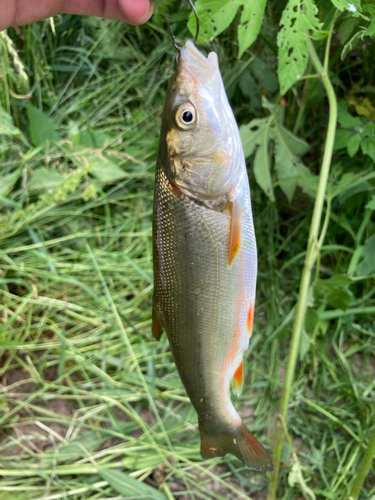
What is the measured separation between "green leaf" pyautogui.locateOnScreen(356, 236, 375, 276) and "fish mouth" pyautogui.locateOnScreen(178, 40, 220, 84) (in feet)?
3.29

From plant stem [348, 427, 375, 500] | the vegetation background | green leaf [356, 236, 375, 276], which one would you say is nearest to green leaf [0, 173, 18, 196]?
the vegetation background

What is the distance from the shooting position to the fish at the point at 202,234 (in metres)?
0.80

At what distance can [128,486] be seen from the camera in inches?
55.9

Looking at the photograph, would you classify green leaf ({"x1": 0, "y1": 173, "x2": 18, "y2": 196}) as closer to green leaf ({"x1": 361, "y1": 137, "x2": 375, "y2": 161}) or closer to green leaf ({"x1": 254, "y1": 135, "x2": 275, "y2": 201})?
green leaf ({"x1": 254, "y1": 135, "x2": 275, "y2": 201})

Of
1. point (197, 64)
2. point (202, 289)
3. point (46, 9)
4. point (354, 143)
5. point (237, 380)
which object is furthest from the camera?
point (354, 143)

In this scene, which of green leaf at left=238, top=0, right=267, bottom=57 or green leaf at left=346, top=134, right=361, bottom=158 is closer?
green leaf at left=238, top=0, right=267, bottom=57

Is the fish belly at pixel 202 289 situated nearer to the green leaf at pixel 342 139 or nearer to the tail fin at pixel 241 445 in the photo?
the tail fin at pixel 241 445

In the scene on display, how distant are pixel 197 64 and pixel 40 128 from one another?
4.74ft

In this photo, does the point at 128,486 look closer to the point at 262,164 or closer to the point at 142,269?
the point at 142,269

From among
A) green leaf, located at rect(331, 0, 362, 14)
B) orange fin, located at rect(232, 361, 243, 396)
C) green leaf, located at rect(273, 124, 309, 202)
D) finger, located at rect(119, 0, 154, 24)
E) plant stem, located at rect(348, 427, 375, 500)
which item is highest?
green leaf, located at rect(331, 0, 362, 14)

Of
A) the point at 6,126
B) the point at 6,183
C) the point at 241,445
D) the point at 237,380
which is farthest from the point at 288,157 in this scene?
the point at 6,183

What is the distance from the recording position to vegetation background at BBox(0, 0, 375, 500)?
1456 mm

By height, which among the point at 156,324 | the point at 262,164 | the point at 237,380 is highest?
the point at 262,164

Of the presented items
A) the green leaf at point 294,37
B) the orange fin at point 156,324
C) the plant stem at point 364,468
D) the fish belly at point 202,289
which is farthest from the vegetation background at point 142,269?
the orange fin at point 156,324
